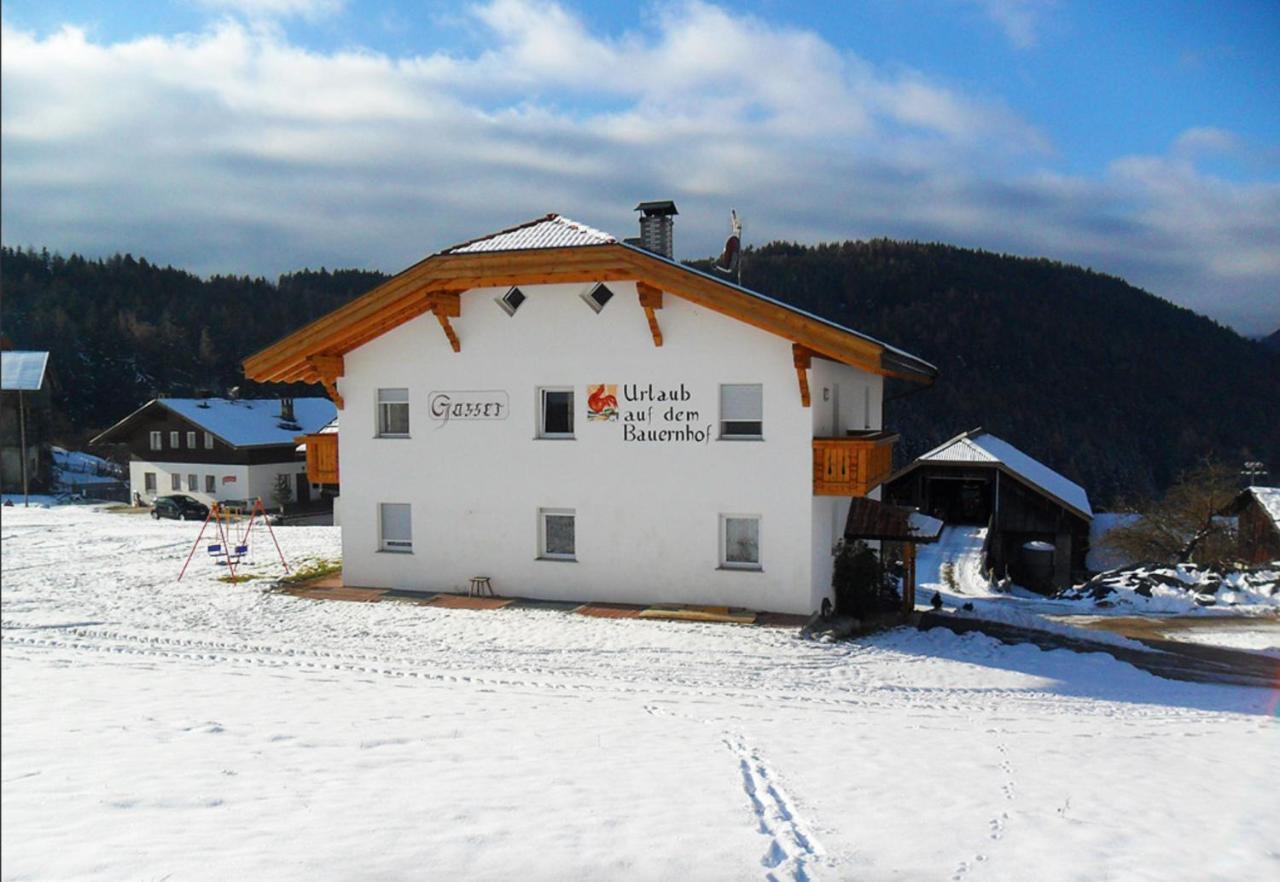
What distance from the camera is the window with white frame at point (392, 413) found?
18188mm

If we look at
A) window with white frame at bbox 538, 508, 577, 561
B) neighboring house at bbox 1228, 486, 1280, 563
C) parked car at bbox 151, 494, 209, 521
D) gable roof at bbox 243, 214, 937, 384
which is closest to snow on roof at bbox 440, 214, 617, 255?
gable roof at bbox 243, 214, 937, 384

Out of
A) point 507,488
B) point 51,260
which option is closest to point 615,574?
point 507,488

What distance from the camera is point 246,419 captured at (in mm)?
44438

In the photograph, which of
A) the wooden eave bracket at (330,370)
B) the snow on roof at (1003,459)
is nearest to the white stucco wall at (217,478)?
the wooden eave bracket at (330,370)

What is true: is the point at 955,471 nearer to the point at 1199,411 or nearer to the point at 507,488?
the point at 507,488

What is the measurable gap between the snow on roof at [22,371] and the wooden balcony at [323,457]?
17224 mm

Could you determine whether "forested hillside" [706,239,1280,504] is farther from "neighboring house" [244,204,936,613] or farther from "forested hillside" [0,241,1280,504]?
"neighboring house" [244,204,936,613]

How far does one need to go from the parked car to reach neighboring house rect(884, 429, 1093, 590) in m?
28.1

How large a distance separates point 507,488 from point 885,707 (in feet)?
27.6

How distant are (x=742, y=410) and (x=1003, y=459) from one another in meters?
21.3

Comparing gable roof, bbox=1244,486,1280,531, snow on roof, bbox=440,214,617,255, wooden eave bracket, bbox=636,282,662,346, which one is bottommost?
gable roof, bbox=1244,486,1280,531

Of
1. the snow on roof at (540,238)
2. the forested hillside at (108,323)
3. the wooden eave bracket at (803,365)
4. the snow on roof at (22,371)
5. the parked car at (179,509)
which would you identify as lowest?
the parked car at (179,509)

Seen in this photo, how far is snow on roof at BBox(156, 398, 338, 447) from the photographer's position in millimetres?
42156

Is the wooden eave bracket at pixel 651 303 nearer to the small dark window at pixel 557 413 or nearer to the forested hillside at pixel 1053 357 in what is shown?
the small dark window at pixel 557 413
